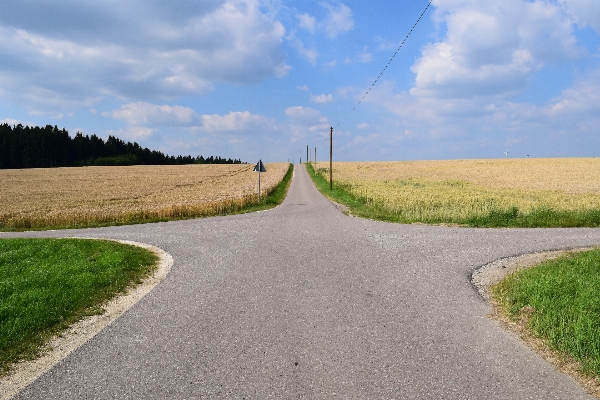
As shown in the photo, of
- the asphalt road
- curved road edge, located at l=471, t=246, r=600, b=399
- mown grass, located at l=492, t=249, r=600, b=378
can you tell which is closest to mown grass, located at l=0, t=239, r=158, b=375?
the asphalt road

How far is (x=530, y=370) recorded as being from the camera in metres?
4.89

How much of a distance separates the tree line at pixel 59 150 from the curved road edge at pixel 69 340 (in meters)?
115

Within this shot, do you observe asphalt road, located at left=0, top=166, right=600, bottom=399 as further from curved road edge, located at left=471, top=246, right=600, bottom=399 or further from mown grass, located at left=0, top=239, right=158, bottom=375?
mown grass, located at left=0, top=239, right=158, bottom=375

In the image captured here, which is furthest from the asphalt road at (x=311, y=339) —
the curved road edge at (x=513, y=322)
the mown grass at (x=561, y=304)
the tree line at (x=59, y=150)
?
the tree line at (x=59, y=150)

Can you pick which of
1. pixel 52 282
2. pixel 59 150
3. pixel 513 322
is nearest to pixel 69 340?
pixel 52 282

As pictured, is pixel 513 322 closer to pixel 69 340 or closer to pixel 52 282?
pixel 69 340

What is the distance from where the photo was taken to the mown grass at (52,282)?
614 centimetres

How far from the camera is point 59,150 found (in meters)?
116

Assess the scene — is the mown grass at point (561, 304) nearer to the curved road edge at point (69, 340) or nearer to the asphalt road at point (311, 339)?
the asphalt road at point (311, 339)

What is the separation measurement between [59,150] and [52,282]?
414 feet

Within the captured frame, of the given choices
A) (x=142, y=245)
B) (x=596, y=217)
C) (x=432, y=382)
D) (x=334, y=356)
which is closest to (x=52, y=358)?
(x=334, y=356)

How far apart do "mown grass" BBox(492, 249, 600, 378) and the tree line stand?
120120 millimetres

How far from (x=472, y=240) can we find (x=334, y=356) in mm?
10317

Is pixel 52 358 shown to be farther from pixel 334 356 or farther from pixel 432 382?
pixel 432 382
